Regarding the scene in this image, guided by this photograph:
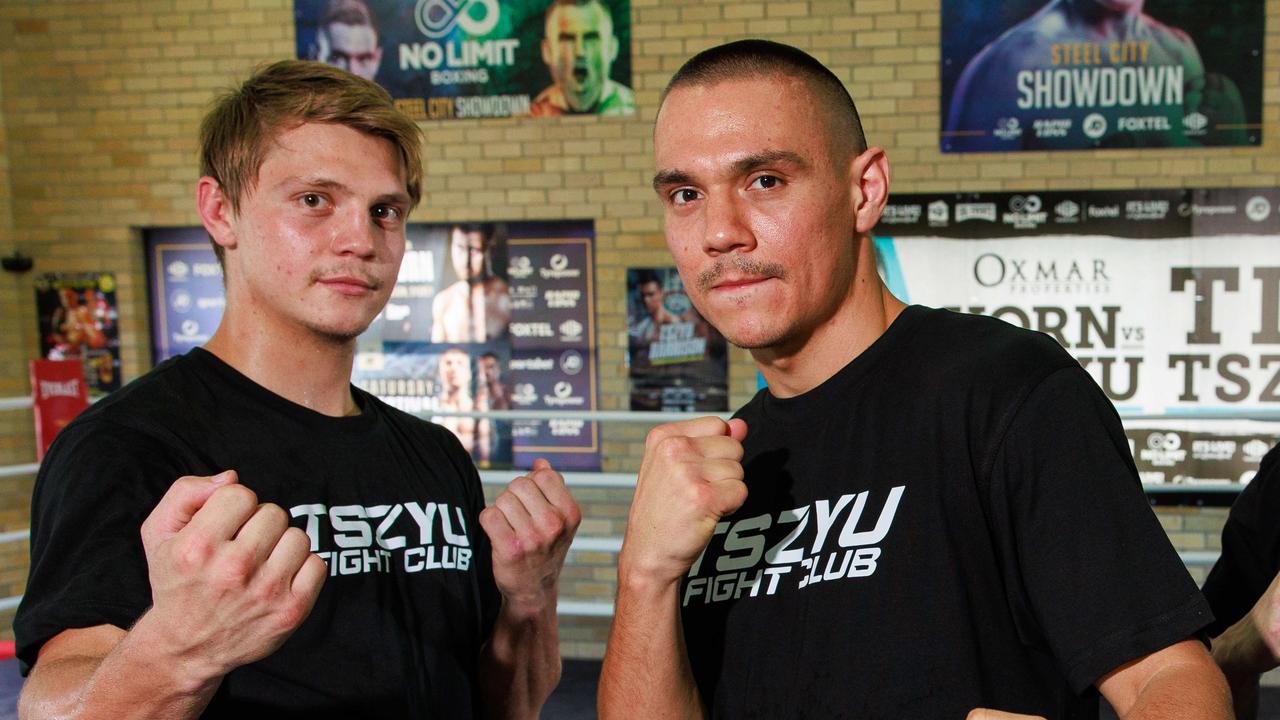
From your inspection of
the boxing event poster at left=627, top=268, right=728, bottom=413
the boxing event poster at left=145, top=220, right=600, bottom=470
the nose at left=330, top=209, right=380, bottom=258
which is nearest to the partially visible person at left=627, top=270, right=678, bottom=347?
the boxing event poster at left=627, top=268, right=728, bottom=413

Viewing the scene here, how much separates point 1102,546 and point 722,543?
565 mm

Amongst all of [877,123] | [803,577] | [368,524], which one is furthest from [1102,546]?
[877,123]

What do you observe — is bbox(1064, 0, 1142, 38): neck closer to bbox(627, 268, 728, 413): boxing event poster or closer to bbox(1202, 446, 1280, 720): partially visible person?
bbox(627, 268, 728, 413): boxing event poster

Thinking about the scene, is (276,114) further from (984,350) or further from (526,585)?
(984,350)

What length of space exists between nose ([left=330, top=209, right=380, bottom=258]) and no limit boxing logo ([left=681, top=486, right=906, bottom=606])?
0.84 metres

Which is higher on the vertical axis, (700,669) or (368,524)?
(368,524)

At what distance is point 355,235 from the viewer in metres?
1.76

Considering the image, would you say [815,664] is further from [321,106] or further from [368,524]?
[321,106]

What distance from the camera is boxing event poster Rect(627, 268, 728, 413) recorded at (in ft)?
17.0

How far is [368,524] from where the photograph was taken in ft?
Result: 5.60

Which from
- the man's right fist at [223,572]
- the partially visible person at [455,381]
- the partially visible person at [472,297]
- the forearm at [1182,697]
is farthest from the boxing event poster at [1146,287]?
the man's right fist at [223,572]

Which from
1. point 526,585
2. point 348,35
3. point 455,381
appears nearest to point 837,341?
point 526,585

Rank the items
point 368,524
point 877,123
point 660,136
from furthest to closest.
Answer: point 877,123 < point 368,524 < point 660,136

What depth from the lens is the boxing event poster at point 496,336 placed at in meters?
5.32
